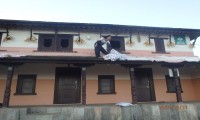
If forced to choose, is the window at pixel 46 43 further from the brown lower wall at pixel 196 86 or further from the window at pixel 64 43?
the brown lower wall at pixel 196 86

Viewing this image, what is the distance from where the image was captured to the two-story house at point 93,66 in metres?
10.7

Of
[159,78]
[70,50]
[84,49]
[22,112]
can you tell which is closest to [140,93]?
[159,78]

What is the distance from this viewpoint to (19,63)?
9.19m

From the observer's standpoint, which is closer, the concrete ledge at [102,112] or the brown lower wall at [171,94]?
the concrete ledge at [102,112]

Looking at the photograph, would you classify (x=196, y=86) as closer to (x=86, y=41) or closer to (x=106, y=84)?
(x=106, y=84)

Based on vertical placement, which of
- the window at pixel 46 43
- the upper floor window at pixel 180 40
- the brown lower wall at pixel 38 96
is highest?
the upper floor window at pixel 180 40

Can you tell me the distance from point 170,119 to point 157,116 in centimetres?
74

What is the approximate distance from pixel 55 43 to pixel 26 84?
10.6 ft

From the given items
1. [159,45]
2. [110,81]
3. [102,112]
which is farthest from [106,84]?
[159,45]

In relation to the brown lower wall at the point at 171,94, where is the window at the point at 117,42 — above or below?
above

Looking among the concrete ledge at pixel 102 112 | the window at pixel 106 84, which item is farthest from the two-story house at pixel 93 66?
the concrete ledge at pixel 102 112

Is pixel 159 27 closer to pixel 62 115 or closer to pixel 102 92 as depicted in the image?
pixel 102 92

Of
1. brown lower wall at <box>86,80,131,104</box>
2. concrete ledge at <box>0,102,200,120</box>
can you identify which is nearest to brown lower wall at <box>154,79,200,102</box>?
brown lower wall at <box>86,80,131,104</box>

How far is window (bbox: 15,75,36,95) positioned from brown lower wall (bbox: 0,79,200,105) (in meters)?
0.23
